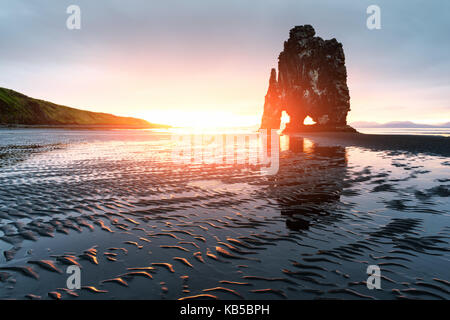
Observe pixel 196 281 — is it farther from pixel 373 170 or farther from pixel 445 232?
pixel 373 170

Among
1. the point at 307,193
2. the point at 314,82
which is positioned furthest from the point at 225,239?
the point at 314,82

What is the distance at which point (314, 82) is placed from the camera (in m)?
86.1

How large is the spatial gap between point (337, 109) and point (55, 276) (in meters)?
90.3

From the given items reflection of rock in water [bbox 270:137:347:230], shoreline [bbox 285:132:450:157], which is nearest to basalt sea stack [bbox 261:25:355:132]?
shoreline [bbox 285:132:450:157]

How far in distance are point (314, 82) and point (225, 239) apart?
300 feet

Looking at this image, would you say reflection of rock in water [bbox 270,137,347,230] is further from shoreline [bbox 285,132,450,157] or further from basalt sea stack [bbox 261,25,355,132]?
basalt sea stack [bbox 261,25,355,132]

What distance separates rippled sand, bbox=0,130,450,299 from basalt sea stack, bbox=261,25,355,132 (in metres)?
76.1

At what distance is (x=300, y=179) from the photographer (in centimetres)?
1545

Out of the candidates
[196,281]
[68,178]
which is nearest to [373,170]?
[196,281]

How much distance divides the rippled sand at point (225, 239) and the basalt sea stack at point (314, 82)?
7611cm

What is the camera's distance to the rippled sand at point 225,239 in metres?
4.91

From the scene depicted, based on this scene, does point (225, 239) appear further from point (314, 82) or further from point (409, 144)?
point (314, 82)
